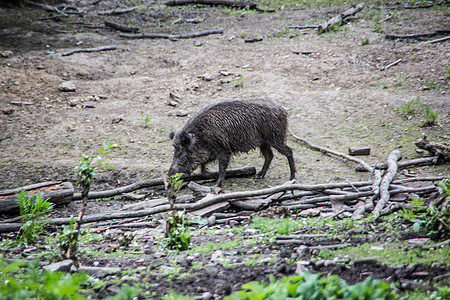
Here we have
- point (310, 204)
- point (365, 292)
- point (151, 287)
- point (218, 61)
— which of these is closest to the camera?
point (365, 292)

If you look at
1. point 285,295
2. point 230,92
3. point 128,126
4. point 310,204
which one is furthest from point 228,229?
point 230,92

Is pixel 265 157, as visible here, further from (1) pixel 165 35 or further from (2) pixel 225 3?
(2) pixel 225 3

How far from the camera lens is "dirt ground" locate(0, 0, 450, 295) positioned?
7.84 meters

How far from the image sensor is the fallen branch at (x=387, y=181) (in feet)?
16.3

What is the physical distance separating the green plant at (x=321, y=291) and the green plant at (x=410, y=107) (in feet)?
23.8

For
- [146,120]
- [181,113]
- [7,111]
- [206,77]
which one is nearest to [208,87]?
[206,77]

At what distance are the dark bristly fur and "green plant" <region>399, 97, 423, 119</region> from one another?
330 cm

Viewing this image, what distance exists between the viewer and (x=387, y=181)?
5.68 metres

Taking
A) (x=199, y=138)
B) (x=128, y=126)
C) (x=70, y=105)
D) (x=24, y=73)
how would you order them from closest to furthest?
1. (x=199, y=138)
2. (x=128, y=126)
3. (x=70, y=105)
4. (x=24, y=73)

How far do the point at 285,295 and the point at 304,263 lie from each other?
3.05ft

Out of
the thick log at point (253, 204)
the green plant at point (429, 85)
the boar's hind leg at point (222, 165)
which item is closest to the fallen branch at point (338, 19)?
the green plant at point (429, 85)

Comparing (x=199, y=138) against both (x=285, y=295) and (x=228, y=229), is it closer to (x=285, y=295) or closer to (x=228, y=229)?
(x=228, y=229)

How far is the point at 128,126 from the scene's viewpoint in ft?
30.9

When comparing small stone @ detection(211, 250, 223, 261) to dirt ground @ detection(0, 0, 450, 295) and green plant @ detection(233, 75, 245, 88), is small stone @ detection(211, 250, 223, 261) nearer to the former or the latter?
dirt ground @ detection(0, 0, 450, 295)
